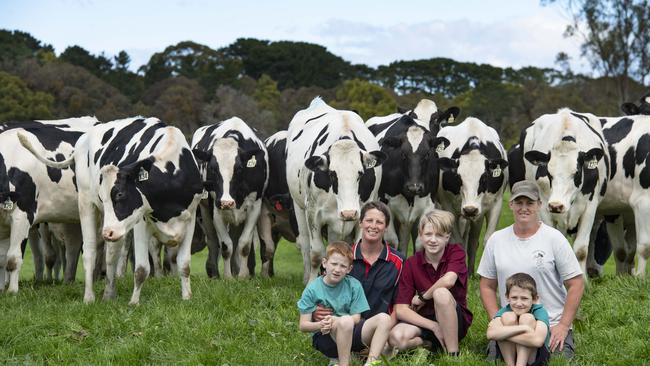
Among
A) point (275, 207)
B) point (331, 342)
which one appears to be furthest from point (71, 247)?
point (331, 342)

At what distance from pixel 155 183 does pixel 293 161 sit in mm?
2292

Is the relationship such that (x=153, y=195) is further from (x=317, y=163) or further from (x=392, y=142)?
(x=392, y=142)

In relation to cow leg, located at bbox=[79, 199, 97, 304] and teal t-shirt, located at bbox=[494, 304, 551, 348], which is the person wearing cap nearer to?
teal t-shirt, located at bbox=[494, 304, 551, 348]

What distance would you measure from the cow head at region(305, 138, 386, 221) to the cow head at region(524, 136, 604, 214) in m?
2.05

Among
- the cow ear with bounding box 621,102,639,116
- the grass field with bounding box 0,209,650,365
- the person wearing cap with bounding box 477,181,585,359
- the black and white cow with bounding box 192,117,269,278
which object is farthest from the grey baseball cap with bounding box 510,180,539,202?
the cow ear with bounding box 621,102,639,116

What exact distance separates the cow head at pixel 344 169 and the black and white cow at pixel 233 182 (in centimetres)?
186

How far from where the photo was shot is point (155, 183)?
1041cm

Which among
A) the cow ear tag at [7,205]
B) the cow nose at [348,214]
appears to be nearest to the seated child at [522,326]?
the cow nose at [348,214]

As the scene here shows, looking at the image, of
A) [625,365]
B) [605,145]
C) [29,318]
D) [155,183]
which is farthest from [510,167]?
[29,318]

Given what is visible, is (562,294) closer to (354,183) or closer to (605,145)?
(354,183)

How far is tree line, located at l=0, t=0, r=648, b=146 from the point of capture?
47.3 meters

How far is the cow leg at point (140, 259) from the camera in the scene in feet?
33.8

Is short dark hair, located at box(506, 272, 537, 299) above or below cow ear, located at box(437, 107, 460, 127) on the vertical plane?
below

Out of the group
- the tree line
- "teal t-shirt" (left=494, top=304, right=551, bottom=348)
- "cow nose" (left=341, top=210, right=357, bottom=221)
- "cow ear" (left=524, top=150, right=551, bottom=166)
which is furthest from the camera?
the tree line
